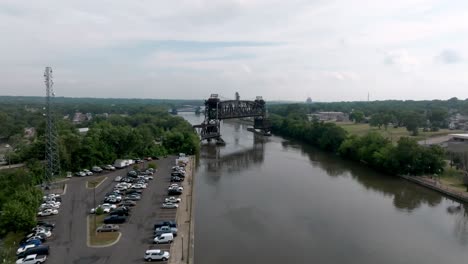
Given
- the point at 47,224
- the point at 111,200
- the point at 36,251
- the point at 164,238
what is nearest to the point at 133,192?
the point at 111,200

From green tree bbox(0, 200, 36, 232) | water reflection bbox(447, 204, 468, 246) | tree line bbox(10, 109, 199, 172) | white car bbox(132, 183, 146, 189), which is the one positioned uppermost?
tree line bbox(10, 109, 199, 172)

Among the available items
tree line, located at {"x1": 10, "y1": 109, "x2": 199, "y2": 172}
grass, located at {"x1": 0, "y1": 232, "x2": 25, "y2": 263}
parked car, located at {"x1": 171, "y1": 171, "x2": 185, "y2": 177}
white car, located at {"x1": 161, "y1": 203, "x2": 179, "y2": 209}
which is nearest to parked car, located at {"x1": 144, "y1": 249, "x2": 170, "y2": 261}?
grass, located at {"x1": 0, "y1": 232, "x2": 25, "y2": 263}

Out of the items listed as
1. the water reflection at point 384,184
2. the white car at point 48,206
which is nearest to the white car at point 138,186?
the white car at point 48,206

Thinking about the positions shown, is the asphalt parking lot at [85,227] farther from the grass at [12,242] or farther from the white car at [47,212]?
the grass at [12,242]

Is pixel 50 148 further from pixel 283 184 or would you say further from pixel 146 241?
pixel 283 184

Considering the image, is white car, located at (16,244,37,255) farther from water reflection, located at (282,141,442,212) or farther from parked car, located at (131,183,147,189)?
water reflection, located at (282,141,442,212)

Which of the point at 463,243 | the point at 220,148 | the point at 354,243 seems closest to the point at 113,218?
the point at 354,243
